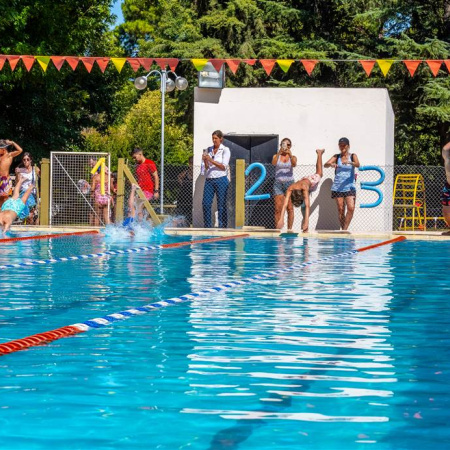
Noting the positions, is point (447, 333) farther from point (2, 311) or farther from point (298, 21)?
point (298, 21)

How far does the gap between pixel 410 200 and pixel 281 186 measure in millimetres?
5634

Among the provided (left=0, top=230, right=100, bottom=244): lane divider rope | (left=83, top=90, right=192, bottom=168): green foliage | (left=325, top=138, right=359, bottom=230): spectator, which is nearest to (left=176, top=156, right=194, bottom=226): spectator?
(left=0, top=230, right=100, bottom=244): lane divider rope

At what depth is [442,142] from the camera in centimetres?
3412

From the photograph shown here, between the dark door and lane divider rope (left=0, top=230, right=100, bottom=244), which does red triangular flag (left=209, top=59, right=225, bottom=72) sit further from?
lane divider rope (left=0, top=230, right=100, bottom=244)

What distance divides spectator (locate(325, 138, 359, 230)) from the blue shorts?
0.83 metres

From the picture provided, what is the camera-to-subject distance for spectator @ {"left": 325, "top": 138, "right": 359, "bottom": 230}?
2084 cm

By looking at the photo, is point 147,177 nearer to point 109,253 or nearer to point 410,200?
point 109,253

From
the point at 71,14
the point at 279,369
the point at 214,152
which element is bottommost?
the point at 279,369

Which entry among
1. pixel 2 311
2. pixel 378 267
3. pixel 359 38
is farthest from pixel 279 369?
pixel 359 38

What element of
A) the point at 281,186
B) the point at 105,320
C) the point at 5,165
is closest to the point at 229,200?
the point at 281,186

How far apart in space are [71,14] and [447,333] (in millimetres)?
27945

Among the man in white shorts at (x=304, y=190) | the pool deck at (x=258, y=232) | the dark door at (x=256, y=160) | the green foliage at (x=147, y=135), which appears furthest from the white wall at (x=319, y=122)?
the green foliage at (x=147, y=135)

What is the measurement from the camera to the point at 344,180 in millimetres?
20938

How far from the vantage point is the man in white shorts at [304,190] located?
68.4 feet
